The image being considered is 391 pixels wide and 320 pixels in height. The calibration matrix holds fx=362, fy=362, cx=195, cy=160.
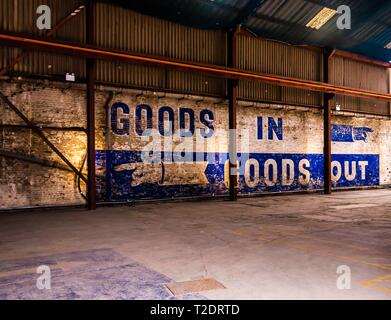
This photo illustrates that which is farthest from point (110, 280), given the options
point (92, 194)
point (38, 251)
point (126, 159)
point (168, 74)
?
point (168, 74)

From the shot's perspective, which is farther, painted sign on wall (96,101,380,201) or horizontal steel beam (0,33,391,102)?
painted sign on wall (96,101,380,201)

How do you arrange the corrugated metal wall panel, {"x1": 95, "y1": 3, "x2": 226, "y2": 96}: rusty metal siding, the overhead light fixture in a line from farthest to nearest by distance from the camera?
1. the corrugated metal wall panel
2. the overhead light fixture
3. {"x1": 95, "y1": 3, "x2": 226, "y2": 96}: rusty metal siding

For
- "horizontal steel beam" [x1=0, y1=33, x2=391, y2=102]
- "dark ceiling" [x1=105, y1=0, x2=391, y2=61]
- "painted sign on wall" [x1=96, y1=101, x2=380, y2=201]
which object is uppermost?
"dark ceiling" [x1=105, y1=0, x2=391, y2=61]

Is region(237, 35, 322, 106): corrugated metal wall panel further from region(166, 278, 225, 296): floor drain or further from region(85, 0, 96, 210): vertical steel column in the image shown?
region(166, 278, 225, 296): floor drain

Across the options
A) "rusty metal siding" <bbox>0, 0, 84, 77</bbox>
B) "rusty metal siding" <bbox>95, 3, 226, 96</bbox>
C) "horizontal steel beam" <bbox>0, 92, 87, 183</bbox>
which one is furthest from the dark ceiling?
"horizontal steel beam" <bbox>0, 92, 87, 183</bbox>

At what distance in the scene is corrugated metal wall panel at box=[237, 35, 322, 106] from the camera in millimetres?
16797

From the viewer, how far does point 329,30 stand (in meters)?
17.6

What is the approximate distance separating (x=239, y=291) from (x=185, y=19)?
12.8m

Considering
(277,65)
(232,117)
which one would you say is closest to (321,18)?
(277,65)

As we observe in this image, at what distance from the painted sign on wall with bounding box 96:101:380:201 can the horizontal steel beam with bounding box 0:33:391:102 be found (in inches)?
69.5

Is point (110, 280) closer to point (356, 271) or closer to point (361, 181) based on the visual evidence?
point (356, 271)

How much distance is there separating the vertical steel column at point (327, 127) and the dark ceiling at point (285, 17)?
905mm

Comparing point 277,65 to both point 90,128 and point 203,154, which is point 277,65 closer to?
point 203,154

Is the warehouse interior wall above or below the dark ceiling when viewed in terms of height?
below
